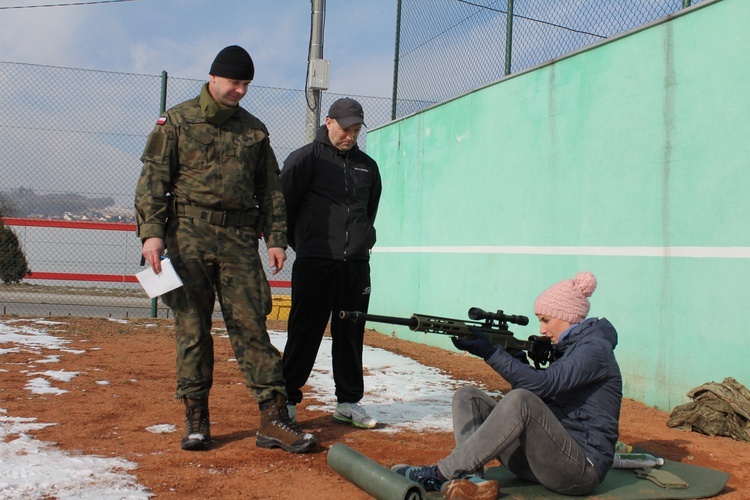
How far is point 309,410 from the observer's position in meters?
4.88

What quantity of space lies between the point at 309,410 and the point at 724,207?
3.19m

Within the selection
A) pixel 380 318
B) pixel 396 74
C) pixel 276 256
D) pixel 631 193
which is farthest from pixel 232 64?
pixel 396 74

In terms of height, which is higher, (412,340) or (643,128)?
(643,128)

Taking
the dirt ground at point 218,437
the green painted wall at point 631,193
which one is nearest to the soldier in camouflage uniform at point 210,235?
the dirt ground at point 218,437

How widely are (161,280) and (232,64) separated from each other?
118cm

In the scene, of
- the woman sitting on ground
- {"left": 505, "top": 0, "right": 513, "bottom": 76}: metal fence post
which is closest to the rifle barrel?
the woman sitting on ground

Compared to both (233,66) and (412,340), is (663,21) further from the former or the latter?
(412,340)

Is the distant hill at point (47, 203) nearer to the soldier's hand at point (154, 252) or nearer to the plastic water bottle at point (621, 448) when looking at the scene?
the soldier's hand at point (154, 252)

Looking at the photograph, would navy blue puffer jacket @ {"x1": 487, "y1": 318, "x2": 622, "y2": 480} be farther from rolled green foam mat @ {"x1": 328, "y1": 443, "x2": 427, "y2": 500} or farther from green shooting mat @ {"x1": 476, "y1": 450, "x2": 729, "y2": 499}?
rolled green foam mat @ {"x1": 328, "y1": 443, "x2": 427, "y2": 500}

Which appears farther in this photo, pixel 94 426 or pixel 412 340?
pixel 412 340

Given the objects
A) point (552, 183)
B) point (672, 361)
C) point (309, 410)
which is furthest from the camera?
point (552, 183)

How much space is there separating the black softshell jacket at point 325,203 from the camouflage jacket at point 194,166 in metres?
0.50

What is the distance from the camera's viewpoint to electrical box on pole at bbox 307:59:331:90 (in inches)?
438

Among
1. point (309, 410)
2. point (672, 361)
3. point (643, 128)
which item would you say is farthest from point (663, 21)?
point (309, 410)
